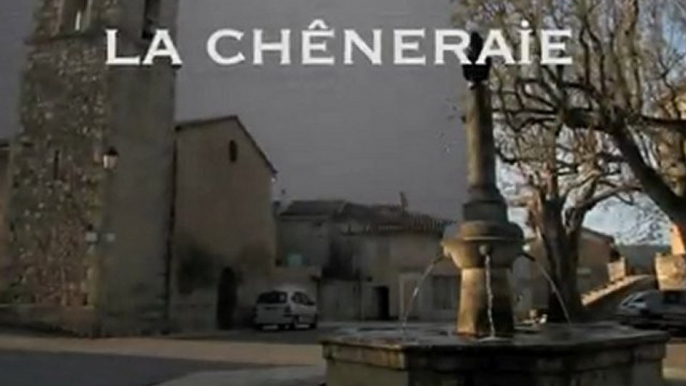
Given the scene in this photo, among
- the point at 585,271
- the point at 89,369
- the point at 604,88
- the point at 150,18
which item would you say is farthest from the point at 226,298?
the point at 585,271

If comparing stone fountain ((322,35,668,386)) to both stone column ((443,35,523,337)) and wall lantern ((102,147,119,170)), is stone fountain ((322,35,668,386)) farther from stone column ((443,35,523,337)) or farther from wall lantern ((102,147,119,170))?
wall lantern ((102,147,119,170))

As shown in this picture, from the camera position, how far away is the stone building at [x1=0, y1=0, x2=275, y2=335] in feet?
70.6

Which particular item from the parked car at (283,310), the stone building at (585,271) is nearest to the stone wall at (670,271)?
the stone building at (585,271)

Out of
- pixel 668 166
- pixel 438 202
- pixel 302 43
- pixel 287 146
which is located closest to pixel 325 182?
pixel 287 146

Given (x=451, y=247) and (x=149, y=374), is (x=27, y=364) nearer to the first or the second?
(x=149, y=374)

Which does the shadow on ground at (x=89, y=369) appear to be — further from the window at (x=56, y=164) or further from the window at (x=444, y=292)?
the window at (x=444, y=292)

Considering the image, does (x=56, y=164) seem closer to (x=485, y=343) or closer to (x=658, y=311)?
(x=658, y=311)

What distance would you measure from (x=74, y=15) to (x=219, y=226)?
780 cm

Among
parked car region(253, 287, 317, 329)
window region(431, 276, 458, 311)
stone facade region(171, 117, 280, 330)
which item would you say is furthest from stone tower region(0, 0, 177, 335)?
window region(431, 276, 458, 311)

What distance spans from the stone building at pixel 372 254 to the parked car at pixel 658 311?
51.6ft

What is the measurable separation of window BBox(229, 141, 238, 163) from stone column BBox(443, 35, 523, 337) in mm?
19752

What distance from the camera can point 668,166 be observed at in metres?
17.1

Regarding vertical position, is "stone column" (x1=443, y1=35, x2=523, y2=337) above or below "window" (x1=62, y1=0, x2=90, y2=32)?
below

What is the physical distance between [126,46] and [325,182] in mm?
19428
